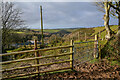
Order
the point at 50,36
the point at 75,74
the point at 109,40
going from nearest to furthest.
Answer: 1. the point at 75,74
2. the point at 109,40
3. the point at 50,36

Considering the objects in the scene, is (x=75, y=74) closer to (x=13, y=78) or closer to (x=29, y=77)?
(x=29, y=77)

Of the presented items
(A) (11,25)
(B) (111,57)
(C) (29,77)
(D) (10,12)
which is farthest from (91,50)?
(D) (10,12)

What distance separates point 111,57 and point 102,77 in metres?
2.76

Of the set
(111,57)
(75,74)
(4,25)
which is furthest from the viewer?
(4,25)

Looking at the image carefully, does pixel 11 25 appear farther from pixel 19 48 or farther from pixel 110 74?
pixel 110 74

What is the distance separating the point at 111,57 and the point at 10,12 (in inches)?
485

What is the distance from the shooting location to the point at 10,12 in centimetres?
1311

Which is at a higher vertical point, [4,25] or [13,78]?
[4,25]

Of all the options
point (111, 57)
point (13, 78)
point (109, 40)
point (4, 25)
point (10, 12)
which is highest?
point (10, 12)

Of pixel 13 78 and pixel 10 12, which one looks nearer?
pixel 13 78

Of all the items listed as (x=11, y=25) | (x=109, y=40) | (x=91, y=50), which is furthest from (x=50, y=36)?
(x=109, y=40)

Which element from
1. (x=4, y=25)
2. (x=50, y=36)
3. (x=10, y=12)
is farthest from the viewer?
(x=50, y=36)

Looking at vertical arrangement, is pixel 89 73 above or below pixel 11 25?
below

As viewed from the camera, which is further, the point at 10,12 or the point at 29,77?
the point at 10,12
